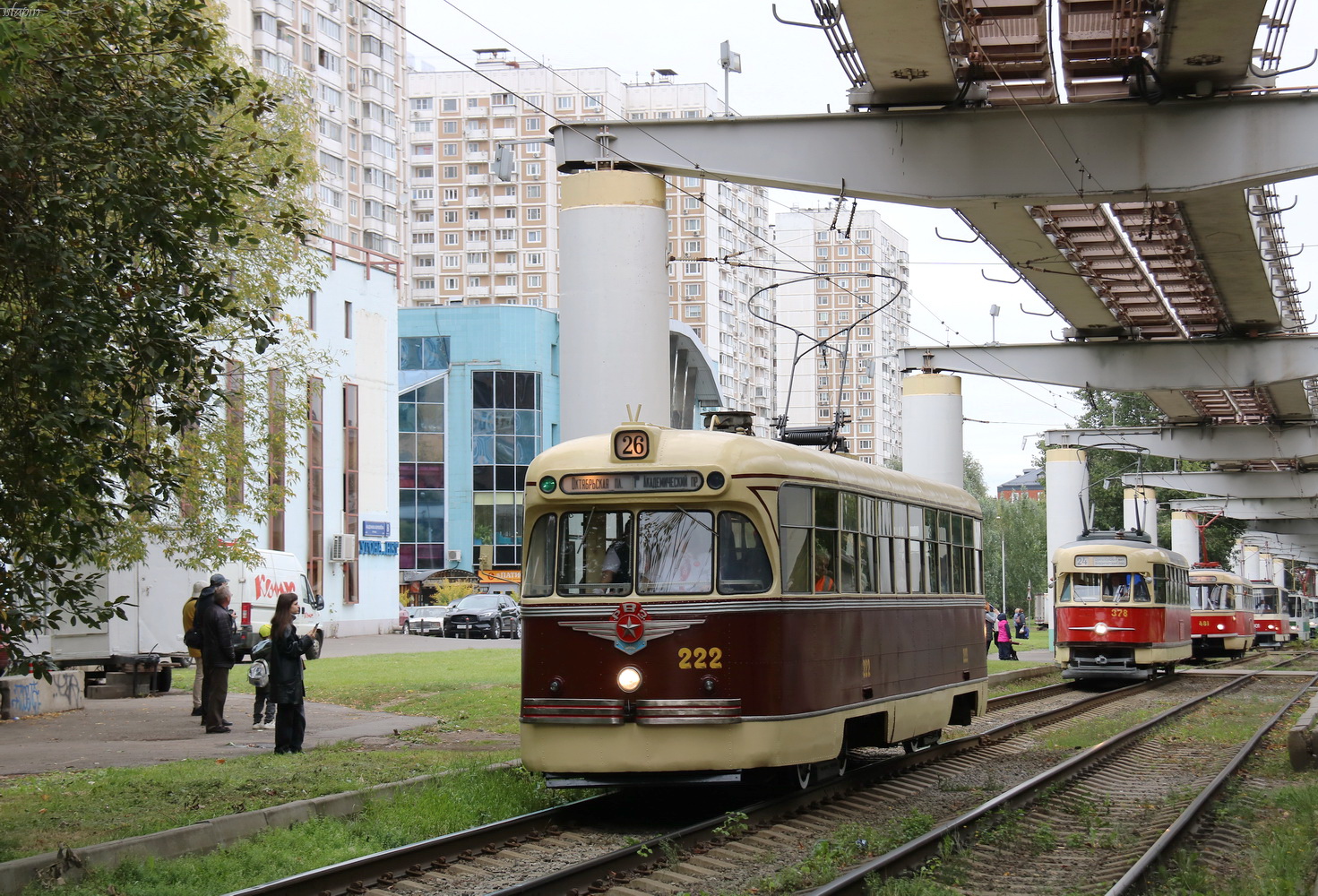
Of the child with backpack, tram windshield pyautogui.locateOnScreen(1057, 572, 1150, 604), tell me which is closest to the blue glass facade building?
tram windshield pyautogui.locateOnScreen(1057, 572, 1150, 604)

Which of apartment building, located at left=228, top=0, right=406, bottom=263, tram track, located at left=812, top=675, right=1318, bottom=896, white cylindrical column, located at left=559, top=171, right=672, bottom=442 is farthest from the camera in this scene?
apartment building, located at left=228, top=0, right=406, bottom=263

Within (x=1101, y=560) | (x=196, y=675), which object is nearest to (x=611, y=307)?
(x=196, y=675)

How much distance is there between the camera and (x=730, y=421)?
13.5 meters

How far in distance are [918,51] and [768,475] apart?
5.40 m

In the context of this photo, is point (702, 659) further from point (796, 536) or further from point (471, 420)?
point (471, 420)

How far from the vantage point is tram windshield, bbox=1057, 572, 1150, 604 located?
31.0 meters

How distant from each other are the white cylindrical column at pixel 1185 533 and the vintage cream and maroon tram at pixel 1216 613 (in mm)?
10712

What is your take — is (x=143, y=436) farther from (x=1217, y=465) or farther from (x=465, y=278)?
(x=465, y=278)

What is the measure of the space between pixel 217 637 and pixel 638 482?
7.45 m

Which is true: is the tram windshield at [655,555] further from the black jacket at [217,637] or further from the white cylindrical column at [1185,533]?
the white cylindrical column at [1185,533]

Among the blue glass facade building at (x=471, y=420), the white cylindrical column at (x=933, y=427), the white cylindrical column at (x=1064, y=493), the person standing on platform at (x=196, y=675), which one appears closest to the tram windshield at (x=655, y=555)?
the person standing on platform at (x=196, y=675)

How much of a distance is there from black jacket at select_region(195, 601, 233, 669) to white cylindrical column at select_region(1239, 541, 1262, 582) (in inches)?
2884

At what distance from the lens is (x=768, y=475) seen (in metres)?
11.8

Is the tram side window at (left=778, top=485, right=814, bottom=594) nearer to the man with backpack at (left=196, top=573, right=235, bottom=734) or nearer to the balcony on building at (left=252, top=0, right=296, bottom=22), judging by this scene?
the man with backpack at (left=196, top=573, right=235, bottom=734)
